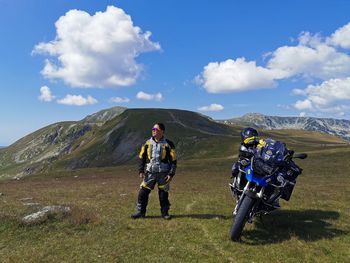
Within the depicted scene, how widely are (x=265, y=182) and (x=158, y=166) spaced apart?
5.33m

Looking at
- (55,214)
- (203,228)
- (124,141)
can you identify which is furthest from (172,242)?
(124,141)

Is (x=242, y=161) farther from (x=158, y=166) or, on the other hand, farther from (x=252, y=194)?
(x=158, y=166)

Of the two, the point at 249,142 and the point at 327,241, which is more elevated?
the point at 249,142

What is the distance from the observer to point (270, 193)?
11859 millimetres

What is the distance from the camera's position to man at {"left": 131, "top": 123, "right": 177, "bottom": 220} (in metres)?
15.4

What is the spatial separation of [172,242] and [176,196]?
11200 millimetres

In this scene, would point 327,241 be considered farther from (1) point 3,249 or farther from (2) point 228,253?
(1) point 3,249

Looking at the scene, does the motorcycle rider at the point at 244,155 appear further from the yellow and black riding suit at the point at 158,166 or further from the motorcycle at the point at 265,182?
the yellow and black riding suit at the point at 158,166

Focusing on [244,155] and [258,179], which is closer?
[258,179]

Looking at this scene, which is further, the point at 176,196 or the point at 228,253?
the point at 176,196

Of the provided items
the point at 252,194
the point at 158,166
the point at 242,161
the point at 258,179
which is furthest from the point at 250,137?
the point at 158,166

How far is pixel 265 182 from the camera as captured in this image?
37.6ft

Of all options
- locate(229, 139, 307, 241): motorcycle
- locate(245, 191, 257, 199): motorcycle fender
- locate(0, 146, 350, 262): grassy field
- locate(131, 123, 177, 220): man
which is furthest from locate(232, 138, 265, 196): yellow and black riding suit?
locate(131, 123, 177, 220): man

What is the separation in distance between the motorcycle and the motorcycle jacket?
14.1ft
